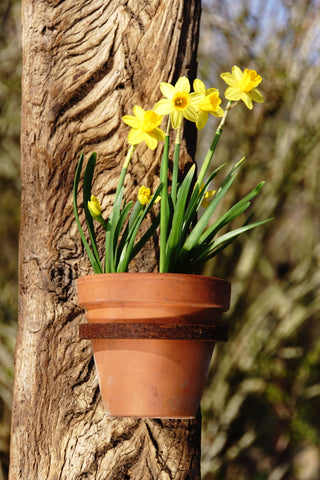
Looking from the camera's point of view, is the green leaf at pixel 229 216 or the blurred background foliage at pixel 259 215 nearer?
the green leaf at pixel 229 216

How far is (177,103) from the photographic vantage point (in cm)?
110

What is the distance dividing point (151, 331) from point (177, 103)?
0.45 metres

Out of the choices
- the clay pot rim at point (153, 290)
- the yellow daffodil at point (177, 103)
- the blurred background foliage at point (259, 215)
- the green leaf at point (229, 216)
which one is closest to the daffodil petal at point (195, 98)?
the yellow daffodil at point (177, 103)

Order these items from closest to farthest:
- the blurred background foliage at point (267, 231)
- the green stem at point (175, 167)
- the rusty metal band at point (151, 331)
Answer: the rusty metal band at point (151, 331)
the green stem at point (175, 167)
the blurred background foliage at point (267, 231)

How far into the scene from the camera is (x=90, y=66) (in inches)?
47.7

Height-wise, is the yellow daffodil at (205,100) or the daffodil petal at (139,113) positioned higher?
the yellow daffodil at (205,100)

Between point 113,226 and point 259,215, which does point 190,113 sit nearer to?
point 113,226

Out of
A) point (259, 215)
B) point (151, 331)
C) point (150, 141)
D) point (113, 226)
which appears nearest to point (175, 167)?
point (150, 141)

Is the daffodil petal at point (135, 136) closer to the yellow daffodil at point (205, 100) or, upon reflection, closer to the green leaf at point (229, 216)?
the yellow daffodil at point (205, 100)

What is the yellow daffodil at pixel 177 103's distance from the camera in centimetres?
109

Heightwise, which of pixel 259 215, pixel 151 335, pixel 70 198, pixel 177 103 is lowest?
pixel 151 335

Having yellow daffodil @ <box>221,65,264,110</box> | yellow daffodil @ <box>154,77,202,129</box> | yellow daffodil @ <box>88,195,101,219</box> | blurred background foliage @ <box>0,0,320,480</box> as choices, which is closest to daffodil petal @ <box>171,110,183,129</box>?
yellow daffodil @ <box>154,77,202,129</box>

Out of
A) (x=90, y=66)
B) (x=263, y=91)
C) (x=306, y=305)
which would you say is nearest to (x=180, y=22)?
(x=90, y=66)

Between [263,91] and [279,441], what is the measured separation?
247 cm
